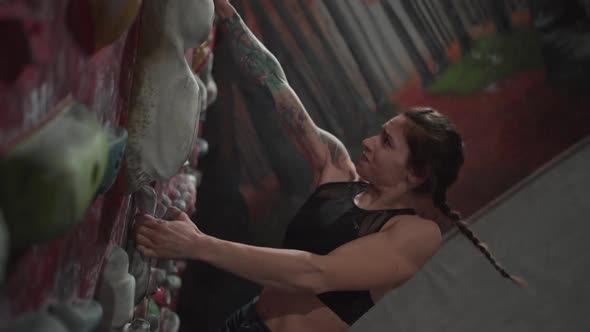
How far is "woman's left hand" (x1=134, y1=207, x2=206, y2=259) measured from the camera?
0.84m

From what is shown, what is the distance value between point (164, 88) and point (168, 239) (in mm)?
211

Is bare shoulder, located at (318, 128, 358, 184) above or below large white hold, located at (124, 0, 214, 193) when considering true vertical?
below

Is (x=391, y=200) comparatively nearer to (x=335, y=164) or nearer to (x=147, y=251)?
(x=335, y=164)

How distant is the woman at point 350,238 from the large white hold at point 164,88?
5.1 inches

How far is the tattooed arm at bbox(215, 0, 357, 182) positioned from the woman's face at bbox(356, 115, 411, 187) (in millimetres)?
151

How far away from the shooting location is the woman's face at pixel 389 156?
1038 millimetres

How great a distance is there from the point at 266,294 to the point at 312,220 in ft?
→ 0.58

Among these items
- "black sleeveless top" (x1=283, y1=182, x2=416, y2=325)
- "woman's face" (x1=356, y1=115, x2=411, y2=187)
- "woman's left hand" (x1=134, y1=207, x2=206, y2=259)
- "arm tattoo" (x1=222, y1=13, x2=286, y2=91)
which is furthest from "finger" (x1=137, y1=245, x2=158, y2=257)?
"arm tattoo" (x1=222, y1=13, x2=286, y2=91)

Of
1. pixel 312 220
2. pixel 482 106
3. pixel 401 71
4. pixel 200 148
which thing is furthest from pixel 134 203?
pixel 482 106

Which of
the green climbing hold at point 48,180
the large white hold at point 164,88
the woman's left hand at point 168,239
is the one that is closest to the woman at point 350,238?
the woman's left hand at point 168,239

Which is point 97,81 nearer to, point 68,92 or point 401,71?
point 68,92

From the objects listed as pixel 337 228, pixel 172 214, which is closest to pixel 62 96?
pixel 172 214

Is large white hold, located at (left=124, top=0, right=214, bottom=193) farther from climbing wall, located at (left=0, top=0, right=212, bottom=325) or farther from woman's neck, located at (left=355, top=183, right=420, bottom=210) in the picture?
woman's neck, located at (left=355, top=183, right=420, bottom=210)

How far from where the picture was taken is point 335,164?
1.22m
